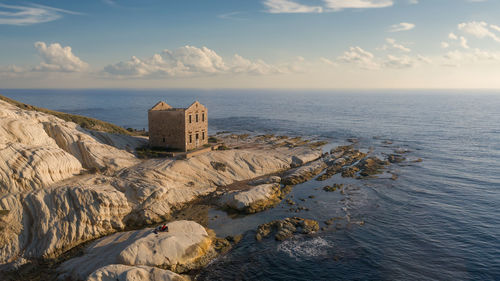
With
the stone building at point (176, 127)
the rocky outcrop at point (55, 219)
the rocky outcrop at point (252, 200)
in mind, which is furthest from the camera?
the stone building at point (176, 127)

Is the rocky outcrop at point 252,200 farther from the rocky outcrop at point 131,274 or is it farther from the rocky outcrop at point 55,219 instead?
the rocky outcrop at point 131,274

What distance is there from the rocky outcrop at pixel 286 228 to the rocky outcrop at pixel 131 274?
36.1 feet

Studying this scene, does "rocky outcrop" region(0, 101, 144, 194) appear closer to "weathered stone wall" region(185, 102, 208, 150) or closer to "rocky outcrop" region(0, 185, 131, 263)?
"rocky outcrop" region(0, 185, 131, 263)

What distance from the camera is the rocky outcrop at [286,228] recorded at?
1280 inches

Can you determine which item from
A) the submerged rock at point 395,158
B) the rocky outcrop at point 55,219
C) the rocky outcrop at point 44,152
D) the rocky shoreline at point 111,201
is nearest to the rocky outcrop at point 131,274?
the rocky shoreline at point 111,201

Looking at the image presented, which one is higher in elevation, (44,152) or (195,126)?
(195,126)

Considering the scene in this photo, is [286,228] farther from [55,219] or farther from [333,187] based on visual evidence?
[55,219]

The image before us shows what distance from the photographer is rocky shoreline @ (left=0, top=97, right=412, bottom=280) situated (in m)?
26.5

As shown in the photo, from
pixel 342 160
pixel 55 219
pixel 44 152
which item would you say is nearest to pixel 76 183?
pixel 44 152

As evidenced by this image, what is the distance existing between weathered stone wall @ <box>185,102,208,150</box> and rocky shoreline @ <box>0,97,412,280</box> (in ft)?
16.5

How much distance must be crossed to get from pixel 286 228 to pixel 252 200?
24.7 feet

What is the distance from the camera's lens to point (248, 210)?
38562 millimetres

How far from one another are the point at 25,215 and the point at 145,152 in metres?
22.6

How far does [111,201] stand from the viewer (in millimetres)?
34406
